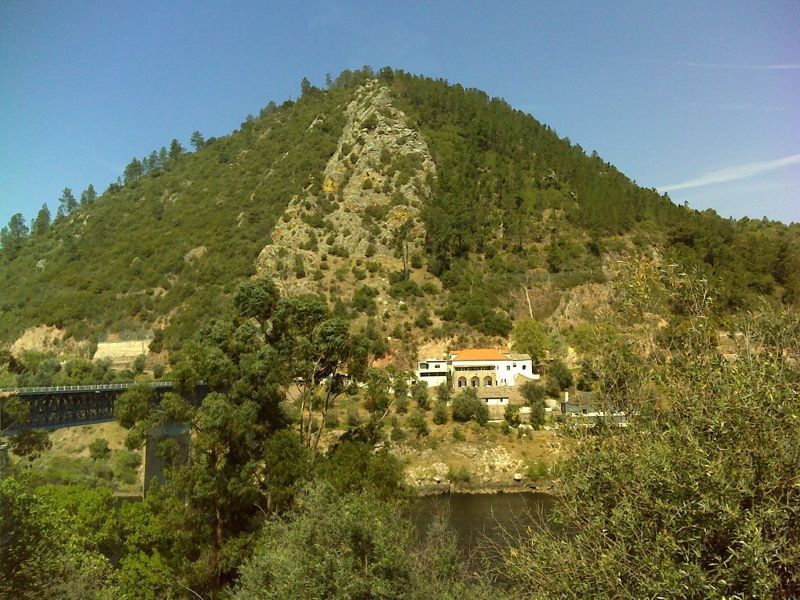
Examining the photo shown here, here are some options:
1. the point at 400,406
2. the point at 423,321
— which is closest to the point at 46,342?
the point at 423,321

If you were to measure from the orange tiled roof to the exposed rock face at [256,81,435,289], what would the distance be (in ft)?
67.0

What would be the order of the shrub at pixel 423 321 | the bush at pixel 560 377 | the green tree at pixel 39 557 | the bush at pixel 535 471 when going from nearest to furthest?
the green tree at pixel 39 557
the bush at pixel 535 471
the bush at pixel 560 377
the shrub at pixel 423 321

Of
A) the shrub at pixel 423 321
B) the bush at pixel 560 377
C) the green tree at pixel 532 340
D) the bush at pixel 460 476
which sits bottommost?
the bush at pixel 460 476

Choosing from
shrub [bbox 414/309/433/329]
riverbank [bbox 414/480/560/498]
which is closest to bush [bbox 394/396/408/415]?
riverbank [bbox 414/480/560/498]

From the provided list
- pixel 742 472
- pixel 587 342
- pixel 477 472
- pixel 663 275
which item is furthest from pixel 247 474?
pixel 477 472

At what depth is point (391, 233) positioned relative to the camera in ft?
277

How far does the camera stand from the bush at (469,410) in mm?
56000

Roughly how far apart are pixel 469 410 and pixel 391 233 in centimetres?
3527

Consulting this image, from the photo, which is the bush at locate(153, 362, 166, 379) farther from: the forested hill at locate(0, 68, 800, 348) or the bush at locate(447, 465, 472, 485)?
the bush at locate(447, 465, 472, 485)

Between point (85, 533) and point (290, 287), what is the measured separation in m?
53.4

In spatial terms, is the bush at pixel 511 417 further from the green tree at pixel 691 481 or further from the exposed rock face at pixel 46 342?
the exposed rock face at pixel 46 342

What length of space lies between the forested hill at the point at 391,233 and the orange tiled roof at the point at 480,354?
5.94m

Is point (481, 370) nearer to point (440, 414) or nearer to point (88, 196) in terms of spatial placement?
point (440, 414)

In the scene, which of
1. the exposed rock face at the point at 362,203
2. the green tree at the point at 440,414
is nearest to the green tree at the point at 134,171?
the exposed rock face at the point at 362,203
